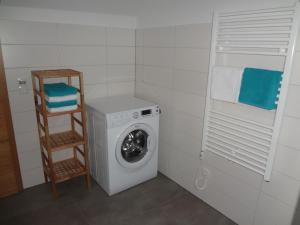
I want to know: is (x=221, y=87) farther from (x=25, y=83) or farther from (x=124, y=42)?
(x=25, y=83)

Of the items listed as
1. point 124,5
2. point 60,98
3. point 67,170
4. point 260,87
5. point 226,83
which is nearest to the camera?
point 260,87

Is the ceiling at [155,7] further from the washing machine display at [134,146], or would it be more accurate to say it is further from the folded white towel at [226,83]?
the washing machine display at [134,146]

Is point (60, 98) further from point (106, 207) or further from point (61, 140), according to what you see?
point (106, 207)

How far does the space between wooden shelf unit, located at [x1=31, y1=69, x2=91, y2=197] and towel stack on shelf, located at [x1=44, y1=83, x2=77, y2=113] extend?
4 cm

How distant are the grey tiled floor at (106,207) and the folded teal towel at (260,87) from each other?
1.11 meters

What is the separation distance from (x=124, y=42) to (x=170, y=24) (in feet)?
2.09

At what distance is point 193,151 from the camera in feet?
7.33

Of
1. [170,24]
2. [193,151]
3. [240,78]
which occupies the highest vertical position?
[170,24]

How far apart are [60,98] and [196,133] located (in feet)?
4.14

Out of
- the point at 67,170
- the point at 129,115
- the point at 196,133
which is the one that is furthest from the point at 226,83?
the point at 67,170

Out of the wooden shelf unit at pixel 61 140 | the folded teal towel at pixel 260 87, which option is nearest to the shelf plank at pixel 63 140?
the wooden shelf unit at pixel 61 140

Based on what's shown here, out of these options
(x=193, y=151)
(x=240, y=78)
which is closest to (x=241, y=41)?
(x=240, y=78)

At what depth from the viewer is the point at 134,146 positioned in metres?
2.40

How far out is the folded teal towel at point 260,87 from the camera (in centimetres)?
146
